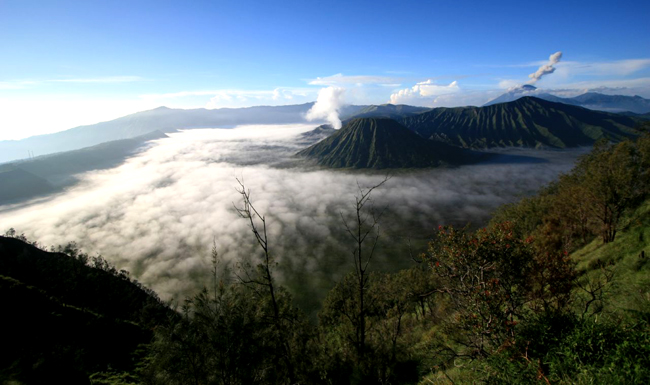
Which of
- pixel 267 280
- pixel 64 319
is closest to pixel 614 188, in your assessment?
pixel 267 280

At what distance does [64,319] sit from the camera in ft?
159

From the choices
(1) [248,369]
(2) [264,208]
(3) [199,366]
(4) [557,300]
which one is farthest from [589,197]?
(2) [264,208]

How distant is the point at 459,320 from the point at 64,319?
63798 mm

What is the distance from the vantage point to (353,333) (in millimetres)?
27156

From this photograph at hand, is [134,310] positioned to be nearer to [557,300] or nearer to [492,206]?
[557,300]

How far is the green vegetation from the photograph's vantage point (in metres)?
8.02

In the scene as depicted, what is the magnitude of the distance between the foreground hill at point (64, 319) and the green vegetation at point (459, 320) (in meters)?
0.34

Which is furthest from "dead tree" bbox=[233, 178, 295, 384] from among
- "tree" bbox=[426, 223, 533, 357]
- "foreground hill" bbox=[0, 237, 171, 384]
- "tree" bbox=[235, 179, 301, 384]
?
"foreground hill" bbox=[0, 237, 171, 384]

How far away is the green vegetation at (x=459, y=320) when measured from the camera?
802 cm

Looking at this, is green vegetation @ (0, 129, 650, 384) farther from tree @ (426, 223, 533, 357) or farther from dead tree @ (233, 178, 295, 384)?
dead tree @ (233, 178, 295, 384)

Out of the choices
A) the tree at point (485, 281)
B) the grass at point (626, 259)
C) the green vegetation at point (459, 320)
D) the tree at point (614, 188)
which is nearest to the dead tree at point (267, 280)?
the green vegetation at point (459, 320)

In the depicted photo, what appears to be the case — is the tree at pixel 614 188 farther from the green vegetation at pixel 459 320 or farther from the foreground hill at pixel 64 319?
the foreground hill at pixel 64 319

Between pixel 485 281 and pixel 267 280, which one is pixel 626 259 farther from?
pixel 267 280

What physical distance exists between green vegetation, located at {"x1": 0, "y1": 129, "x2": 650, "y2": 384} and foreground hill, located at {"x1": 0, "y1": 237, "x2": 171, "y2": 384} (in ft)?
1.10
